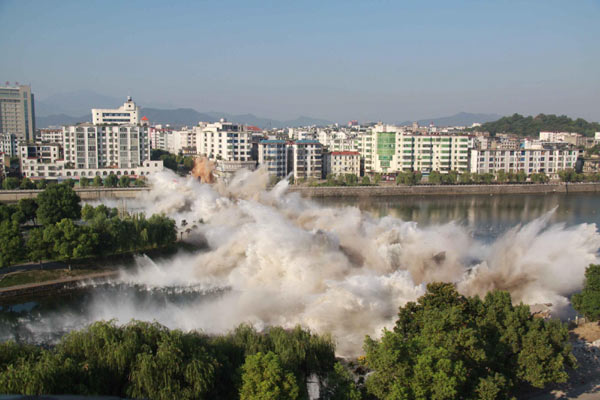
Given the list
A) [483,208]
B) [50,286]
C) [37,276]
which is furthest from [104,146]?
[483,208]

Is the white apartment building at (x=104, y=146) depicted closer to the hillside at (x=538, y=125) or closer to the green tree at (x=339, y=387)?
the green tree at (x=339, y=387)

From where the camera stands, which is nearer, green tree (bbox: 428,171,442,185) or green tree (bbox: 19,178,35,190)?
green tree (bbox: 19,178,35,190)

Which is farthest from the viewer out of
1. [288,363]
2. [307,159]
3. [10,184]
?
[307,159]

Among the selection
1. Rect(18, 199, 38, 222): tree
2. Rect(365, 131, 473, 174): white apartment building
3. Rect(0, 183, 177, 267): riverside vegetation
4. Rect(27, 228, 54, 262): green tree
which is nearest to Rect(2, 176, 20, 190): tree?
Rect(0, 183, 177, 267): riverside vegetation

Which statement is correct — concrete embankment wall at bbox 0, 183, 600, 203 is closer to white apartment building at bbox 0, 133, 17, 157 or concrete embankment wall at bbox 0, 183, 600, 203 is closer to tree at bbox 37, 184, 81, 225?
white apartment building at bbox 0, 133, 17, 157

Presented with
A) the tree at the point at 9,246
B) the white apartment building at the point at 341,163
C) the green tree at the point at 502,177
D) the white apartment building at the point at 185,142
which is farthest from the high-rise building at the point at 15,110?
the tree at the point at 9,246

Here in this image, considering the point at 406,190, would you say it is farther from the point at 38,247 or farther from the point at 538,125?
the point at 538,125
